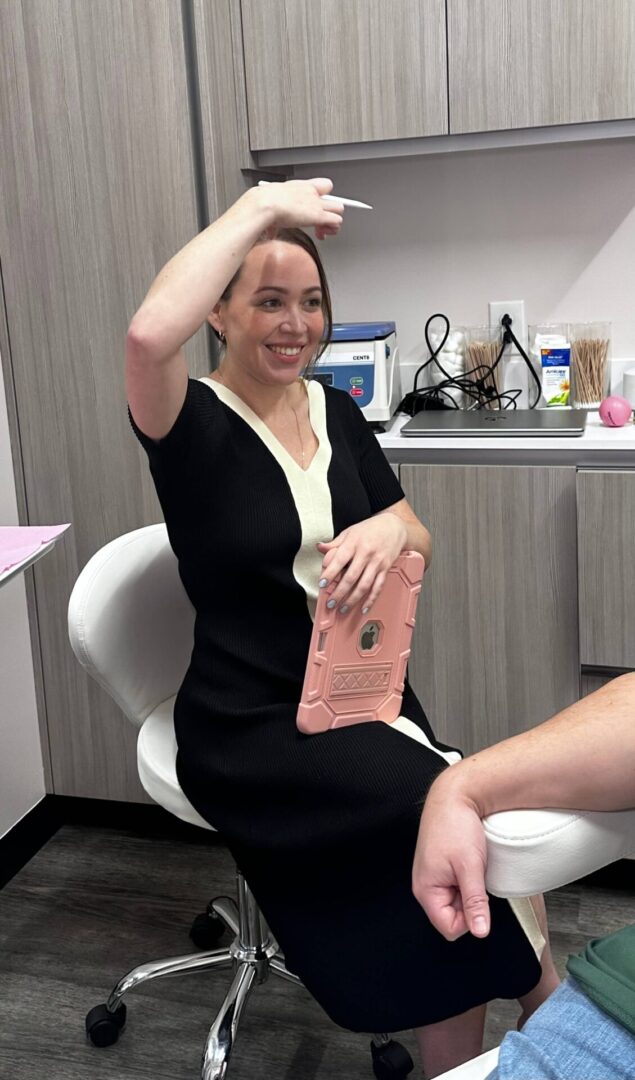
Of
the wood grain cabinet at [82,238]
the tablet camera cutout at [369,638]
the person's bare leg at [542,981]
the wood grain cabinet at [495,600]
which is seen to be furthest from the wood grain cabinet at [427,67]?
the person's bare leg at [542,981]

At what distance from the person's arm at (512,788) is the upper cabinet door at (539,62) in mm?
1552

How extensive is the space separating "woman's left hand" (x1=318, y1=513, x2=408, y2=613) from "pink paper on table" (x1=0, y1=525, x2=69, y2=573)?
50 cm

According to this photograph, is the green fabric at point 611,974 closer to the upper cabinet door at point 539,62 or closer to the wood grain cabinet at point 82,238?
the wood grain cabinet at point 82,238

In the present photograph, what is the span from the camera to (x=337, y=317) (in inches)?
114

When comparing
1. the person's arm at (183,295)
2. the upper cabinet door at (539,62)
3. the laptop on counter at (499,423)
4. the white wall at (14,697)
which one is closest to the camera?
the person's arm at (183,295)

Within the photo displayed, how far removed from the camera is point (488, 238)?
2.72 meters

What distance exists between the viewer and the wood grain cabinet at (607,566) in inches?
86.3

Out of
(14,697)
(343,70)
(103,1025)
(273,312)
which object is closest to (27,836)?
(14,697)

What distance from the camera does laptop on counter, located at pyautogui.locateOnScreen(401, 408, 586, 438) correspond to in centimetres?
229

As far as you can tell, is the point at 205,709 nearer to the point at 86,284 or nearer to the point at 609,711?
the point at 609,711

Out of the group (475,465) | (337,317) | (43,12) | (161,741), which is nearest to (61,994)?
(161,741)

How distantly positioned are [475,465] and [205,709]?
0.90m

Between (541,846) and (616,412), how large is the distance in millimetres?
1530

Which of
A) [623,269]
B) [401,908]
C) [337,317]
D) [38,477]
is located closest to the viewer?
[401,908]
